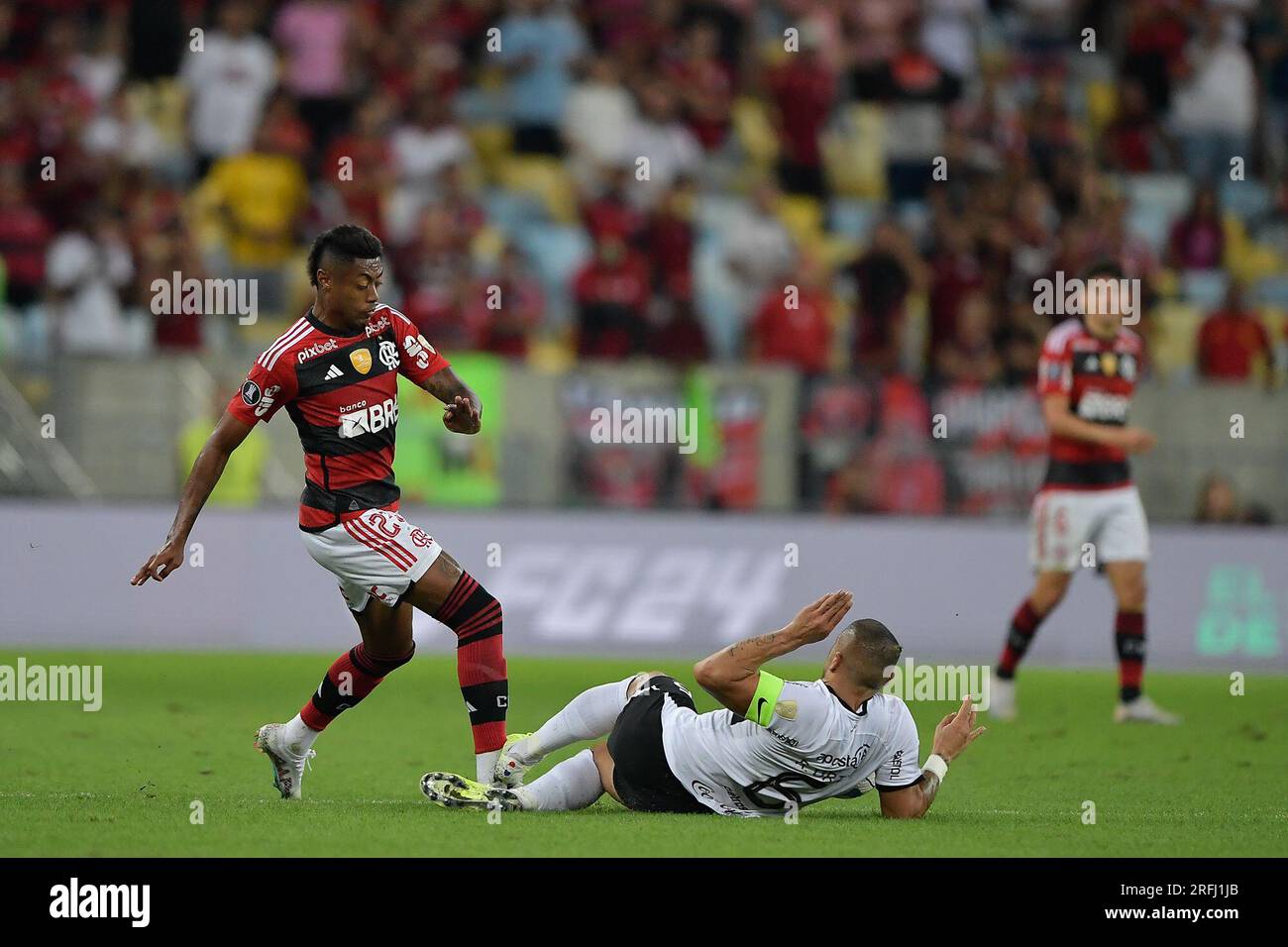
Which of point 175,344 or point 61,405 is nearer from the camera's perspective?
point 61,405

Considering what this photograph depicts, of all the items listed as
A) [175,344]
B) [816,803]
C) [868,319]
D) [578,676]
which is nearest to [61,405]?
[175,344]

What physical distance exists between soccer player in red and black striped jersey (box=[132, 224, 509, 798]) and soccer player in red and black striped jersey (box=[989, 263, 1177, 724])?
17.7 feet

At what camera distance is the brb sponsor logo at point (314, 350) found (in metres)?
8.41

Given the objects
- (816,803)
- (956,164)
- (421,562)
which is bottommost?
(816,803)

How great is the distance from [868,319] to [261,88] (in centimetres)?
705

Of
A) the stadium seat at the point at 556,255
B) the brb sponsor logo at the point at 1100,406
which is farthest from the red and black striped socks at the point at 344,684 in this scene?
the stadium seat at the point at 556,255

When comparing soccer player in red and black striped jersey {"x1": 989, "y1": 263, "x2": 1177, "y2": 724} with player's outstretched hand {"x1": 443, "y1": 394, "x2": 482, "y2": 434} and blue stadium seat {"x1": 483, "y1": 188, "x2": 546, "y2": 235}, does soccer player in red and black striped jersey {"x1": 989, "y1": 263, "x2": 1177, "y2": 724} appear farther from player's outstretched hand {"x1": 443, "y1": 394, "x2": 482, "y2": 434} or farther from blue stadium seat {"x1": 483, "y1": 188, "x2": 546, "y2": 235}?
blue stadium seat {"x1": 483, "y1": 188, "x2": 546, "y2": 235}

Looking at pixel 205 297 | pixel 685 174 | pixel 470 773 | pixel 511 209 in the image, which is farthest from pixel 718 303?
pixel 470 773

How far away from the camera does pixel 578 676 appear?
1455cm

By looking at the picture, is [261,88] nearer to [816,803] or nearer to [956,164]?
[956,164]

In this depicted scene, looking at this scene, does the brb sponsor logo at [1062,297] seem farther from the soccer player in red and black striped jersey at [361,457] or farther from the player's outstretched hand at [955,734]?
the soccer player in red and black striped jersey at [361,457]

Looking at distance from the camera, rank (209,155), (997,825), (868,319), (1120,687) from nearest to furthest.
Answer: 1. (997,825)
2. (1120,687)
3. (868,319)
4. (209,155)

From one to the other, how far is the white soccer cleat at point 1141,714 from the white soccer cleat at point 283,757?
6030 mm
